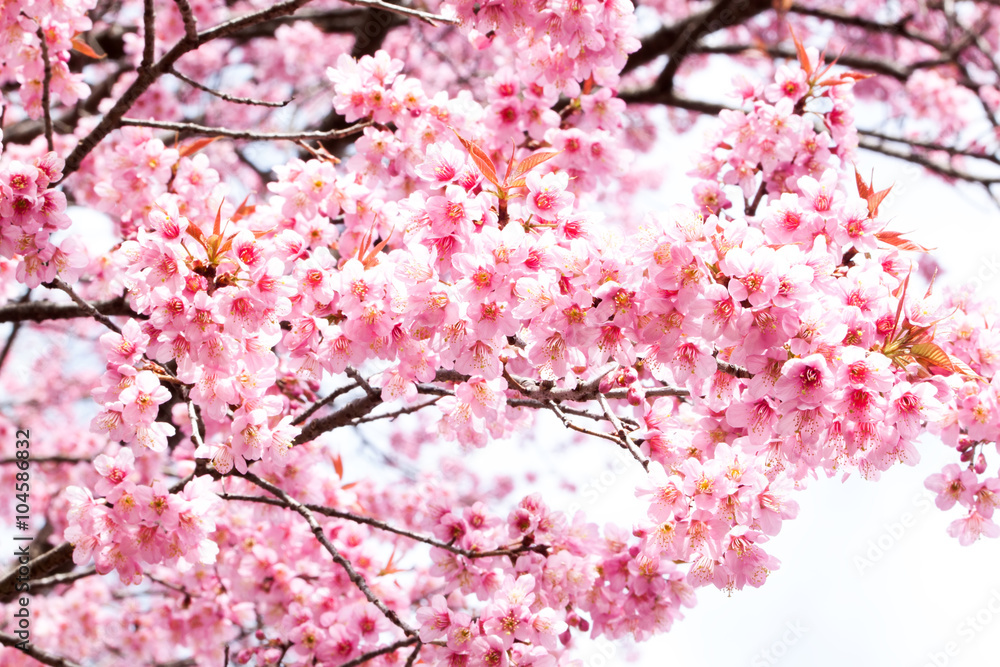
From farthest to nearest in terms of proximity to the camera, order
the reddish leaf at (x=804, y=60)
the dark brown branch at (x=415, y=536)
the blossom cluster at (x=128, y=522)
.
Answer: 1. the reddish leaf at (x=804, y=60)
2. the dark brown branch at (x=415, y=536)
3. the blossom cluster at (x=128, y=522)

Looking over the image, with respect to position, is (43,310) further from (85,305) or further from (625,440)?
(625,440)

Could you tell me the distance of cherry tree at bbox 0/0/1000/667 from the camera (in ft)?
5.60

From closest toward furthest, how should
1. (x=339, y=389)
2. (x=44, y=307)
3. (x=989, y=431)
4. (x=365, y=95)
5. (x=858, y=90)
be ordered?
(x=989, y=431) → (x=339, y=389) → (x=365, y=95) → (x=44, y=307) → (x=858, y=90)

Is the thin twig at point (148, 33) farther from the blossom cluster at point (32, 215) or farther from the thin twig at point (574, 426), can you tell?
the thin twig at point (574, 426)

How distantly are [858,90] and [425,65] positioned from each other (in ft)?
16.1

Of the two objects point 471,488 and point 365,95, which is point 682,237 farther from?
point 471,488

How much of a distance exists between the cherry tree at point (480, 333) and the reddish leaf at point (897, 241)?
17mm

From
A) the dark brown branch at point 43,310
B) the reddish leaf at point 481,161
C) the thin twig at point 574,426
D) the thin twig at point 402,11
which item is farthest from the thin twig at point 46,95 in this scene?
the thin twig at point 574,426

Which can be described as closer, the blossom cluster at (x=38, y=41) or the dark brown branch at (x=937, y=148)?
the blossom cluster at (x=38, y=41)

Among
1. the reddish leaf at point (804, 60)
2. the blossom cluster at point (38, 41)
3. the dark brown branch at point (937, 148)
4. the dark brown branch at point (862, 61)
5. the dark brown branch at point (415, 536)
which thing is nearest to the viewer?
the dark brown branch at point (415, 536)

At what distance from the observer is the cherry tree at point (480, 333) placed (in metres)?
1.71

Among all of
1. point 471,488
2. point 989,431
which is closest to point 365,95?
point 989,431

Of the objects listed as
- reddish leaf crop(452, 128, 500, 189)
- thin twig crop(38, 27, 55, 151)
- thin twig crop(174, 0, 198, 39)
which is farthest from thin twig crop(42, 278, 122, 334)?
reddish leaf crop(452, 128, 500, 189)

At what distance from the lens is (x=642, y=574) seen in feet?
8.47
